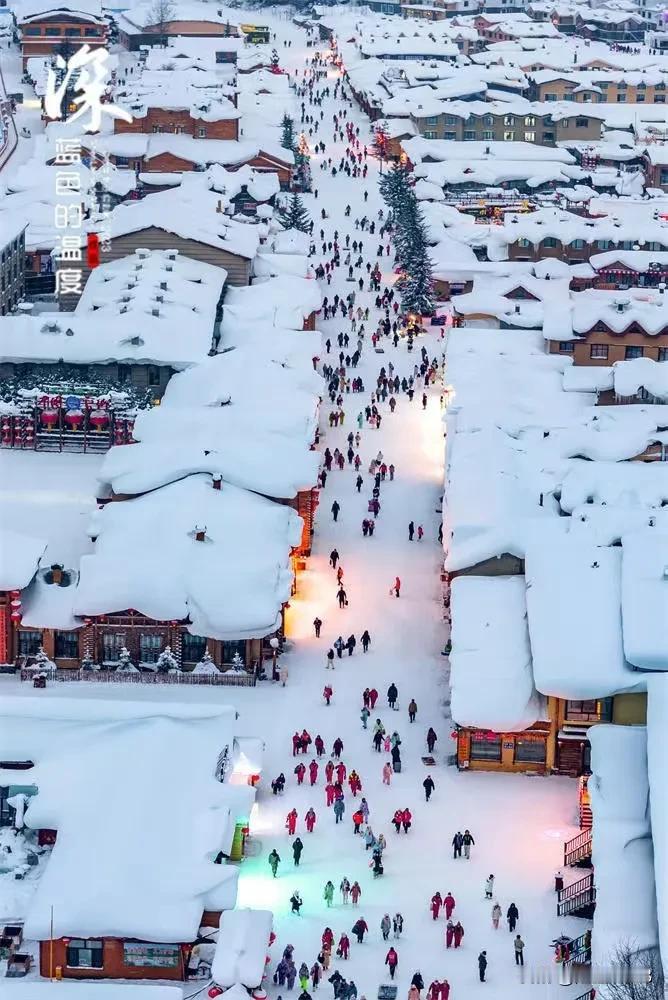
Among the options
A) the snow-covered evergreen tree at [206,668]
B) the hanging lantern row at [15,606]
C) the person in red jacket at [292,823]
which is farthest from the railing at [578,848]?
the hanging lantern row at [15,606]

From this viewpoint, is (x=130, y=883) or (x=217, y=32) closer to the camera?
(x=130, y=883)

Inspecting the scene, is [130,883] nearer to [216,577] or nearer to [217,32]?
[216,577]

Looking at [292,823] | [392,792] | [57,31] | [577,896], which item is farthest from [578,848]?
[57,31]

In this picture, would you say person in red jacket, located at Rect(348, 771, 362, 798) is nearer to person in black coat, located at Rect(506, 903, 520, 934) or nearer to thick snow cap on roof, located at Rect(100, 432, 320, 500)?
person in black coat, located at Rect(506, 903, 520, 934)

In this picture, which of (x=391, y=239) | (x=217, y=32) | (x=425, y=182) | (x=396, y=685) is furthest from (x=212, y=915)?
(x=217, y=32)

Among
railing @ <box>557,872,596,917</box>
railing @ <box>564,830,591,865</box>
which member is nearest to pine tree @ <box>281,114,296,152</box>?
railing @ <box>564,830,591,865</box>

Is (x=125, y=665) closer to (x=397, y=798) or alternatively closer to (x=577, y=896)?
(x=397, y=798)
